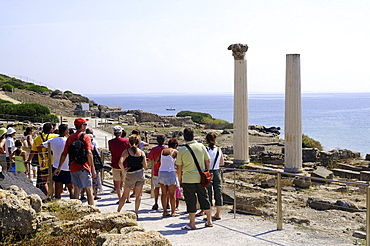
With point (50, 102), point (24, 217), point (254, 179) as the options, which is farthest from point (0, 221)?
point (50, 102)

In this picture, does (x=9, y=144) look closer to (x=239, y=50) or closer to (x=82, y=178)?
(x=82, y=178)

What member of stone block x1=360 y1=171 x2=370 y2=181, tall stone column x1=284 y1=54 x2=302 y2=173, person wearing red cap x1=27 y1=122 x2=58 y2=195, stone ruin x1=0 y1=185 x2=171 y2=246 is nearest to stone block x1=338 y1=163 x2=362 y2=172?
stone block x1=360 y1=171 x2=370 y2=181

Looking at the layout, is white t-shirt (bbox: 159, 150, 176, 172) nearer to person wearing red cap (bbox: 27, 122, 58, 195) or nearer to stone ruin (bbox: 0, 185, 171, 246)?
stone ruin (bbox: 0, 185, 171, 246)

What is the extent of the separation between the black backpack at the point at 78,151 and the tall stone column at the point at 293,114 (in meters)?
12.2

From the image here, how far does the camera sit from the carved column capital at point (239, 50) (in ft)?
68.9

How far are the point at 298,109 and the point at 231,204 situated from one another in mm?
9526

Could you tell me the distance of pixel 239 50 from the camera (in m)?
21.1

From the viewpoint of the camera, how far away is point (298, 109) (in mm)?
19500

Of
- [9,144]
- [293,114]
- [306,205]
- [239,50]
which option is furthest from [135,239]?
[239,50]

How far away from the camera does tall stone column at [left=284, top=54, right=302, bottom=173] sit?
19.4 meters

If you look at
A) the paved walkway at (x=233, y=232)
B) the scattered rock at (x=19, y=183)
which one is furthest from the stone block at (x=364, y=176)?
the scattered rock at (x=19, y=183)

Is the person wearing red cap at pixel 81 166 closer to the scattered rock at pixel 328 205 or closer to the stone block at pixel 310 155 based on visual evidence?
the scattered rock at pixel 328 205

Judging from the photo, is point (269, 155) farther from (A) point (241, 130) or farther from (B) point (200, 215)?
(B) point (200, 215)

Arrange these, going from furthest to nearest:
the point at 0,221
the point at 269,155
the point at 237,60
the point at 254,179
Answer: the point at 269,155 → the point at 237,60 → the point at 254,179 → the point at 0,221
